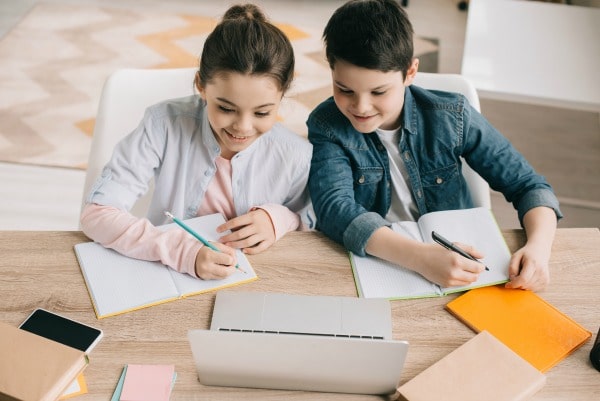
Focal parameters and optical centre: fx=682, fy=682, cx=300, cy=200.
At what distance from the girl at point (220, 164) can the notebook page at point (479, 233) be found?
29 cm

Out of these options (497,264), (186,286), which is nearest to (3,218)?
(186,286)

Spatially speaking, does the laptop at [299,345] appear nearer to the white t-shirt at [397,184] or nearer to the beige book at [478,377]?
the beige book at [478,377]

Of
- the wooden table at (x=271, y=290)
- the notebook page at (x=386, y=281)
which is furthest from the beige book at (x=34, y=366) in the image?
the notebook page at (x=386, y=281)

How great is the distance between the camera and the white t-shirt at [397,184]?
4.86ft

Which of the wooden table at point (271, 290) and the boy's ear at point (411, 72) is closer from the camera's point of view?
the wooden table at point (271, 290)

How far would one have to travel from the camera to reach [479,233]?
4.17ft

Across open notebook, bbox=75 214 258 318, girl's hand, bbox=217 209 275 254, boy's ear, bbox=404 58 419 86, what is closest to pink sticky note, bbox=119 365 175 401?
open notebook, bbox=75 214 258 318

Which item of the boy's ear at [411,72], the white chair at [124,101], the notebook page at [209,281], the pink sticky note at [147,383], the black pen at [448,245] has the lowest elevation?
the pink sticky note at [147,383]

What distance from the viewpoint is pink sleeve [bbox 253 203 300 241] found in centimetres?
127

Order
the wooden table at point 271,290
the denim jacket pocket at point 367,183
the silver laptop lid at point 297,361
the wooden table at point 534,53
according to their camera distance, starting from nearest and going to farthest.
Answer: the silver laptop lid at point 297,361 → the wooden table at point 271,290 → the denim jacket pocket at point 367,183 → the wooden table at point 534,53

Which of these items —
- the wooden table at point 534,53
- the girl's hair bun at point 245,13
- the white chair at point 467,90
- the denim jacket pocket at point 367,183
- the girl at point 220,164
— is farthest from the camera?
the wooden table at point 534,53

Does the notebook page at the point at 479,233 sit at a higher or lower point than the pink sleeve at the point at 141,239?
lower

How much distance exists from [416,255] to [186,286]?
1.30 feet

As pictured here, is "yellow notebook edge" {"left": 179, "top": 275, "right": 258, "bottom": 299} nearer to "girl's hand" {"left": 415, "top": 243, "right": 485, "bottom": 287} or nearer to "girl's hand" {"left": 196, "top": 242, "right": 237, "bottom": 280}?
"girl's hand" {"left": 196, "top": 242, "right": 237, "bottom": 280}
